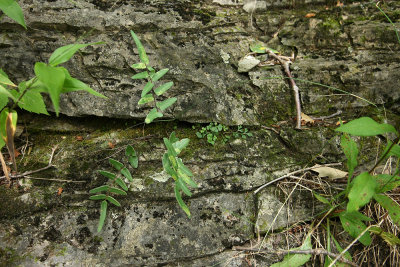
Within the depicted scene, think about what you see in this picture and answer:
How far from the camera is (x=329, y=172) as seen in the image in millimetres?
2531

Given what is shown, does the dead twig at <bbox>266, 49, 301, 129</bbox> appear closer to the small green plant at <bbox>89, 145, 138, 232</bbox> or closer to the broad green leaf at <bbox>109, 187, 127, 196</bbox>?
the small green plant at <bbox>89, 145, 138, 232</bbox>

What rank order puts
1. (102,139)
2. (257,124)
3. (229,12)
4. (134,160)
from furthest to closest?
1. (229,12)
2. (257,124)
3. (102,139)
4. (134,160)

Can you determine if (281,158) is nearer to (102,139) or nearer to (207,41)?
(207,41)

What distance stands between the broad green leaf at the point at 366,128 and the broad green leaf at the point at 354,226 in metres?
0.76

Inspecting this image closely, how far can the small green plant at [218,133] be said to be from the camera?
8.69 feet

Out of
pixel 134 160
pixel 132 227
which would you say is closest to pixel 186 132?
pixel 134 160

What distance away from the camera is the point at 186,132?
2713 mm

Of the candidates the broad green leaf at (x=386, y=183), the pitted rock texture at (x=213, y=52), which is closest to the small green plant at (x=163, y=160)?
the pitted rock texture at (x=213, y=52)

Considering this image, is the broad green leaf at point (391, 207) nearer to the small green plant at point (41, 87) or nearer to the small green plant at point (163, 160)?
the small green plant at point (163, 160)

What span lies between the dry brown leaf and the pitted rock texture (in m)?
0.60

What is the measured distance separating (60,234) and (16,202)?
0.42 m

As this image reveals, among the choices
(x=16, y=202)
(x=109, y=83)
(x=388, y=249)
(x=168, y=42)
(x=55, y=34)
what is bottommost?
(x=388, y=249)

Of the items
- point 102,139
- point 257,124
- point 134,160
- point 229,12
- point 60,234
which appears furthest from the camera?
point 229,12

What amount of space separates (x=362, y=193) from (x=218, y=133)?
124 centimetres
